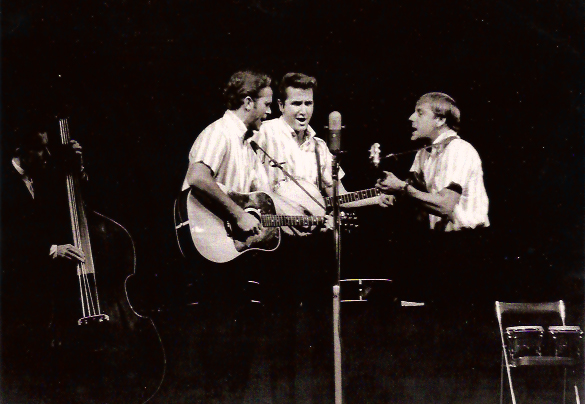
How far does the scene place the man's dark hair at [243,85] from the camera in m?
5.07

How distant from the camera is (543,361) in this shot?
15.7ft

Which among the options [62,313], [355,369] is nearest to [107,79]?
[62,313]

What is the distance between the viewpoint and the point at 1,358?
4992 millimetres

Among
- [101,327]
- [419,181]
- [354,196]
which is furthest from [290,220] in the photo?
[101,327]

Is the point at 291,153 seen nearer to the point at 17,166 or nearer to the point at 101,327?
the point at 101,327

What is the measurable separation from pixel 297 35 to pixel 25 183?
2.18 metres

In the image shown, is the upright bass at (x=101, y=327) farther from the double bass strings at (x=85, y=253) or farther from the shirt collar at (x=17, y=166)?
the shirt collar at (x=17, y=166)

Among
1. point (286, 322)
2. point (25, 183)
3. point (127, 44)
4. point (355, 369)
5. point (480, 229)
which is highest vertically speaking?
point (127, 44)

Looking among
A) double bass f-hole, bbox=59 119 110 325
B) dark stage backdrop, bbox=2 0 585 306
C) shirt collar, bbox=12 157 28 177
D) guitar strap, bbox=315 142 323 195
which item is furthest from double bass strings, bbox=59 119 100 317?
guitar strap, bbox=315 142 323 195

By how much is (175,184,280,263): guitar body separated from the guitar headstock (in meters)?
0.77

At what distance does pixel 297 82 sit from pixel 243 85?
384 mm

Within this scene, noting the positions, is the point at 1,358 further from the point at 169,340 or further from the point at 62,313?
the point at 169,340

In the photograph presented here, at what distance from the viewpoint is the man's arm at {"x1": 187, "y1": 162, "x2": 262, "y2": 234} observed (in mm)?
4871

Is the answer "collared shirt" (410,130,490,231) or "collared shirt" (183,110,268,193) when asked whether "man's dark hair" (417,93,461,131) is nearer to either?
"collared shirt" (410,130,490,231)
